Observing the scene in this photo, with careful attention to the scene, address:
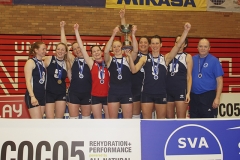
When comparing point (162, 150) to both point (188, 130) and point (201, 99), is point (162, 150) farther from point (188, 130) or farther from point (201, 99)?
point (201, 99)

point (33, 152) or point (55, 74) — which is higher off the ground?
point (55, 74)

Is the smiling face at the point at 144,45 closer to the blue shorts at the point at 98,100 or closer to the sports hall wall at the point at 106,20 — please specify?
the blue shorts at the point at 98,100

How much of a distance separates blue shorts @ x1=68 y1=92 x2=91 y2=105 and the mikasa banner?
4.80 meters

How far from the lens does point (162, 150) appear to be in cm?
489

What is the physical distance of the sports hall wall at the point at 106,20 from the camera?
35.3 feet

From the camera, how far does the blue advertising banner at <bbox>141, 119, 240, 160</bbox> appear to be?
4895 millimetres

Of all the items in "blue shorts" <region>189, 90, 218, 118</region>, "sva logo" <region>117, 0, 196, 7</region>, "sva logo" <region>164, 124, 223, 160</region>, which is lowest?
"sva logo" <region>164, 124, 223, 160</region>

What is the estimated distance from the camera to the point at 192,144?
4961mm

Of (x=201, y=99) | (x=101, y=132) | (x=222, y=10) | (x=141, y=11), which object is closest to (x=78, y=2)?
(x=141, y=11)

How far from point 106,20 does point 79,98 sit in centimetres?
478

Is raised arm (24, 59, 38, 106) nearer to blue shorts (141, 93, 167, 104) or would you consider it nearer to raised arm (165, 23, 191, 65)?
blue shorts (141, 93, 167, 104)

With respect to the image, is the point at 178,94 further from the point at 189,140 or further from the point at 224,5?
the point at 224,5

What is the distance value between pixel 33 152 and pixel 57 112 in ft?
7.37

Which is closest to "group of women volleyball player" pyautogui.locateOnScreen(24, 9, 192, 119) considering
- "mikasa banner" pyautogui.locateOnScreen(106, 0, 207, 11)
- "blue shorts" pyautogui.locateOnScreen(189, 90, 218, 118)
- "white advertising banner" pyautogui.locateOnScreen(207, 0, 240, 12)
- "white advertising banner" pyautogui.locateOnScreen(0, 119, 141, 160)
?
"blue shorts" pyautogui.locateOnScreen(189, 90, 218, 118)
